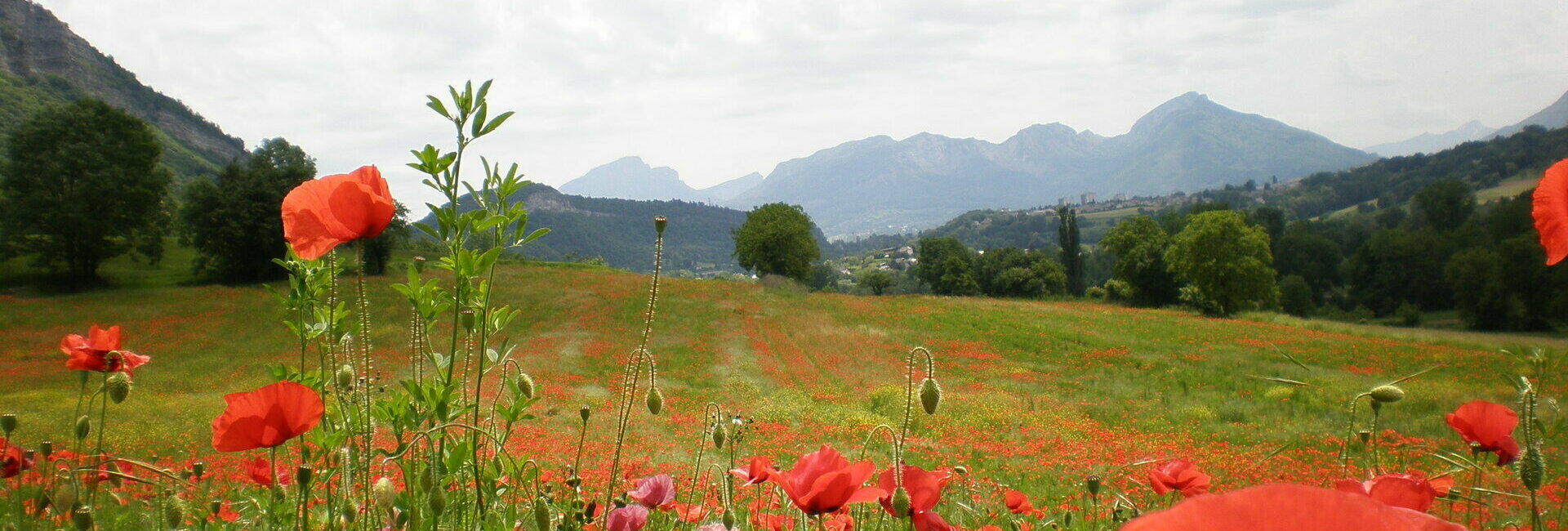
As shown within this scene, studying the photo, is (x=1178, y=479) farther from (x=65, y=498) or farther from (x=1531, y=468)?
(x=65, y=498)

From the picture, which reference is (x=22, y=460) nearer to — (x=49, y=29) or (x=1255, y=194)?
(x=49, y=29)

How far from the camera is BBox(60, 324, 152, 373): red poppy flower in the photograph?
1.91 metres

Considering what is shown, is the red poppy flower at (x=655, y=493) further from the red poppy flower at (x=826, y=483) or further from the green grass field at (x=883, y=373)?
the green grass field at (x=883, y=373)

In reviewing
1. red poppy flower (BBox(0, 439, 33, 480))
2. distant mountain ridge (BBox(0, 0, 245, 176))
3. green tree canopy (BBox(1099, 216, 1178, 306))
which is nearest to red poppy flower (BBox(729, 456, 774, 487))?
red poppy flower (BBox(0, 439, 33, 480))

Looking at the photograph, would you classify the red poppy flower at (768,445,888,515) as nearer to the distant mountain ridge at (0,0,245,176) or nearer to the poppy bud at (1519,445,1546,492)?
the poppy bud at (1519,445,1546,492)

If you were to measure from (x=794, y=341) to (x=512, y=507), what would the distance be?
68.3ft

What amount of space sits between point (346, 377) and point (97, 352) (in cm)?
81

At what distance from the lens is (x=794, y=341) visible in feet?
72.7

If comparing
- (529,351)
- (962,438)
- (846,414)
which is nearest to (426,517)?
(962,438)

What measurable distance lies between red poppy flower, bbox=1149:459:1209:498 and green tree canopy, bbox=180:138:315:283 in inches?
1164

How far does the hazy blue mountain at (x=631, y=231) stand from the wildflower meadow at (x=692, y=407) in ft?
260

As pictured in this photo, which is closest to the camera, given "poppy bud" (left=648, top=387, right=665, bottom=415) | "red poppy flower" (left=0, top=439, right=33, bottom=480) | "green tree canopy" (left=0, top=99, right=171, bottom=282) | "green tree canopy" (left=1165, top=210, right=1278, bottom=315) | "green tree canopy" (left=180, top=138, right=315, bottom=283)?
"poppy bud" (left=648, top=387, right=665, bottom=415)

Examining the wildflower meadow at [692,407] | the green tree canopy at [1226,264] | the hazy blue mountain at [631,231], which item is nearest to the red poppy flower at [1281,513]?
the wildflower meadow at [692,407]

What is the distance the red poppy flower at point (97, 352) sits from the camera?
75.3 inches
